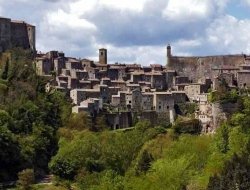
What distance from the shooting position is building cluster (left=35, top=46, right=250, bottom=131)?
81.5 metres

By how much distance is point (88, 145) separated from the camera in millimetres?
64125

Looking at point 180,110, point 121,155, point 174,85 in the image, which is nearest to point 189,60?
point 174,85

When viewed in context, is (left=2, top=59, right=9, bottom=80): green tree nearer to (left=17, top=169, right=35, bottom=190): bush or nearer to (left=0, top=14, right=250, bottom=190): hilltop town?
(left=0, top=14, right=250, bottom=190): hilltop town

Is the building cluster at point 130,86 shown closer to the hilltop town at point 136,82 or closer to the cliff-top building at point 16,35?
the hilltop town at point 136,82

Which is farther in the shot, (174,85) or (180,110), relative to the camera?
(174,85)

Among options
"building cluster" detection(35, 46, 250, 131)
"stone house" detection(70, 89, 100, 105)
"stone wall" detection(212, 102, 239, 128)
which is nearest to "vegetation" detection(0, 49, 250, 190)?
"stone wall" detection(212, 102, 239, 128)

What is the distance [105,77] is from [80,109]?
16026 millimetres

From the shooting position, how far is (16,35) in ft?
299

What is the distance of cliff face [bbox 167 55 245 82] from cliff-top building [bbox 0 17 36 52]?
65.8 feet

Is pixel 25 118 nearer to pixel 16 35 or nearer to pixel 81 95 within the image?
pixel 81 95

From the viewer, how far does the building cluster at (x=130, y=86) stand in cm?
8150

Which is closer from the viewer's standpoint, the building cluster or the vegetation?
the vegetation

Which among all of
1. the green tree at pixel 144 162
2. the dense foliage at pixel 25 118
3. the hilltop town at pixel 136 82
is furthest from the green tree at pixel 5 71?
the green tree at pixel 144 162

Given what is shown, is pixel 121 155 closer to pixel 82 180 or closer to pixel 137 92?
pixel 82 180
